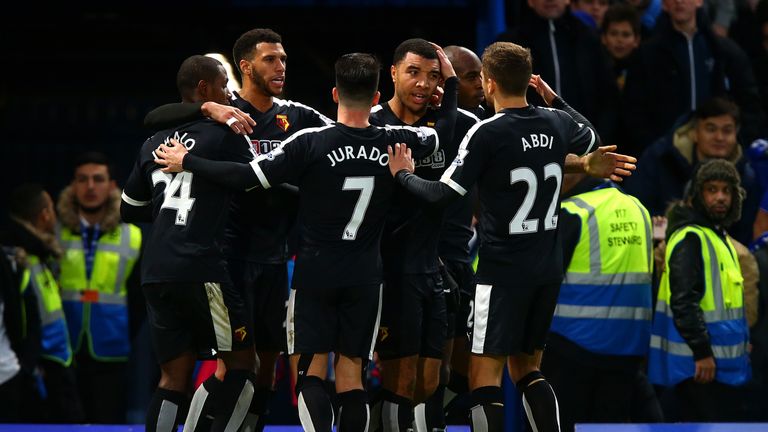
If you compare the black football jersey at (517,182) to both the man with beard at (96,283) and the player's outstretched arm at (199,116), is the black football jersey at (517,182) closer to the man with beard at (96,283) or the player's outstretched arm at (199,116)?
the player's outstretched arm at (199,116)

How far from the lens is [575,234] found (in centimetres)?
859

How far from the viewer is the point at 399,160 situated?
680 centimetres

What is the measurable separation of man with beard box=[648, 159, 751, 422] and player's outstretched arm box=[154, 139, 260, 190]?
3372 millimetres

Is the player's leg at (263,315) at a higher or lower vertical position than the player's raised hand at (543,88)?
lower

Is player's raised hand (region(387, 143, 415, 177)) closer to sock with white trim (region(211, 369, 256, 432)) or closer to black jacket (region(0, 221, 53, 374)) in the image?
sock with white trim (region(211, 369, 256, 432))

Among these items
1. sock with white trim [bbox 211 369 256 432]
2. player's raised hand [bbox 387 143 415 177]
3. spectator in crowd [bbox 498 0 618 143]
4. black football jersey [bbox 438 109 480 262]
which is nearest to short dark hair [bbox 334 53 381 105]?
player's raised hand [bbox 387 143 415 177]

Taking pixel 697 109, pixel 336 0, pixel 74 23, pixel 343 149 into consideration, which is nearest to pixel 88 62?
pixel 74 23

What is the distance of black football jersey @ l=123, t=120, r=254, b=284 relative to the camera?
6.93 metres

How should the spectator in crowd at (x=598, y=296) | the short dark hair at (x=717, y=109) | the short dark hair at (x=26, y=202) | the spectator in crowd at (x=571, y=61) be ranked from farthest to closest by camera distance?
1. the spectator in crowd at (x=571, y=61)
2. the short dark hair at (x=26, y=202)
3. the short dark hair at (x=717, y=109)
4. the spectator in crowd at (x=598, y=296)

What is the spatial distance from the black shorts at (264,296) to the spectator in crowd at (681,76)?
4174 millimetres

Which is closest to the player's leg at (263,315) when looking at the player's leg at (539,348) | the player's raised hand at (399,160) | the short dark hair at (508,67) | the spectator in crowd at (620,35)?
the player's raised hand at (399,160)

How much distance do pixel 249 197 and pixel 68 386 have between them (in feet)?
11.6

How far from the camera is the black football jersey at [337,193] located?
6734 mm

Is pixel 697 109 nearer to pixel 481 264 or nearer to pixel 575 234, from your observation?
pixel 575 234
